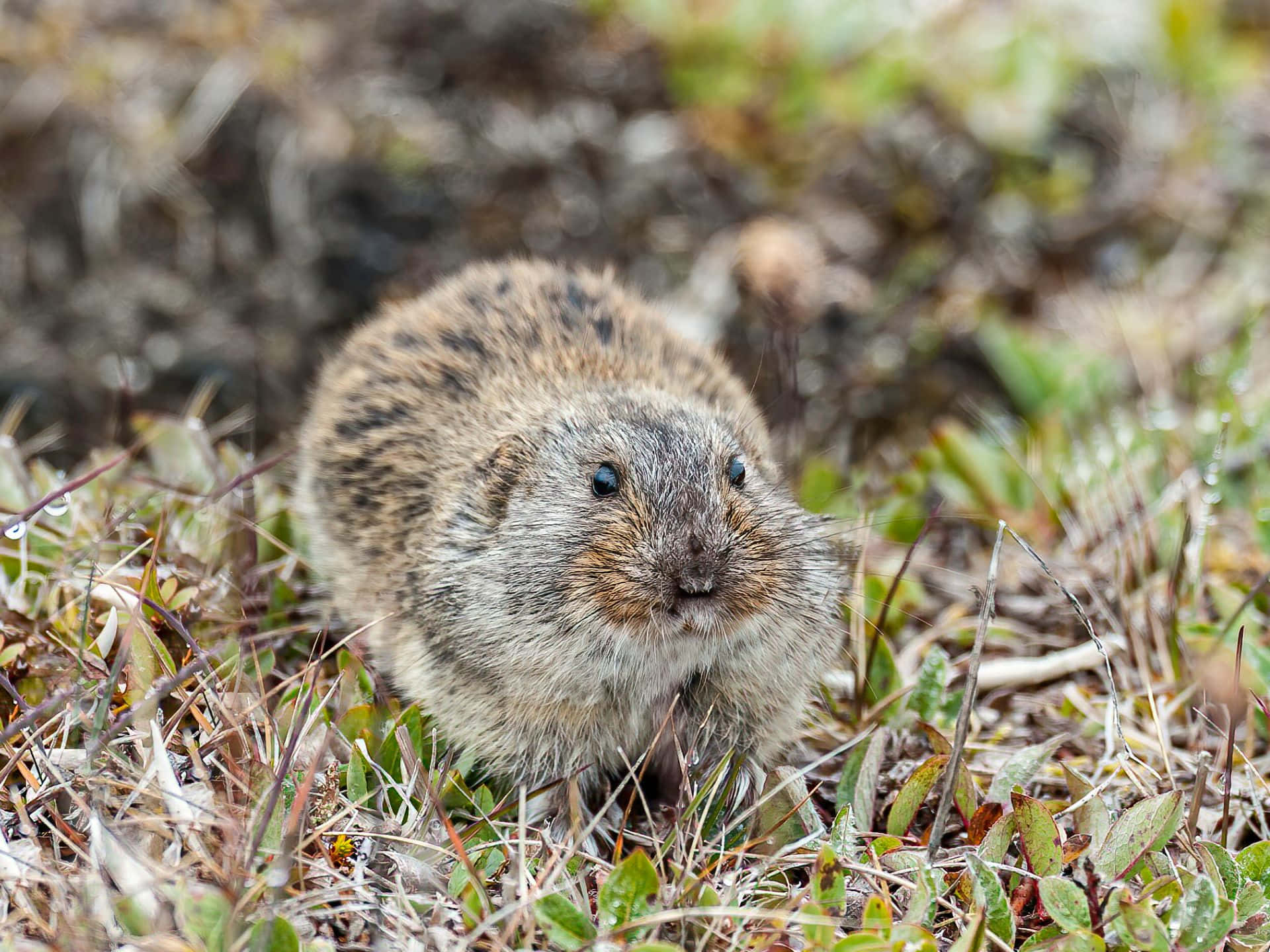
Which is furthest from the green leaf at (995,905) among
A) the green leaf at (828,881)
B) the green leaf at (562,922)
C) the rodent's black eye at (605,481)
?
the rodent's black eye at (605,481)

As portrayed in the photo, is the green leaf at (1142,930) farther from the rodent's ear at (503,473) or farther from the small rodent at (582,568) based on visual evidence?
the rodent's ear at (503,473)

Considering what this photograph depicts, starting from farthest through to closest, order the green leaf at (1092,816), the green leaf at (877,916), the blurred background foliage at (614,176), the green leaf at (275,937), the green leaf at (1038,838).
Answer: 1. the blurred background foliage at (614,176)
2. the green leaf at (1092,816)
3. the green leaf at (1038,838)
4. the green leaf at (877,916)
5. the green leaf at (275,937)

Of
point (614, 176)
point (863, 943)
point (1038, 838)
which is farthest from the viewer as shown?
point (614, 176)

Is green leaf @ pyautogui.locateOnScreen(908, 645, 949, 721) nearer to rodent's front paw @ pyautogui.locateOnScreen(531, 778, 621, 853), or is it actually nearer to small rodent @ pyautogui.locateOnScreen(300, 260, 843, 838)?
small rodent @ pyautogui.locateOnScreen(300, 260, 843, 838)

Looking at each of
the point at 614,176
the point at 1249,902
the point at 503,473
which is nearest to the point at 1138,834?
the point at 1249,902

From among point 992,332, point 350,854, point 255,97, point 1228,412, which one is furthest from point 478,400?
point 255,97

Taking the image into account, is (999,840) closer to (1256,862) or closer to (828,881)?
(828,881)

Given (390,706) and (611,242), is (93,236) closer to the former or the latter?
(611,242)
